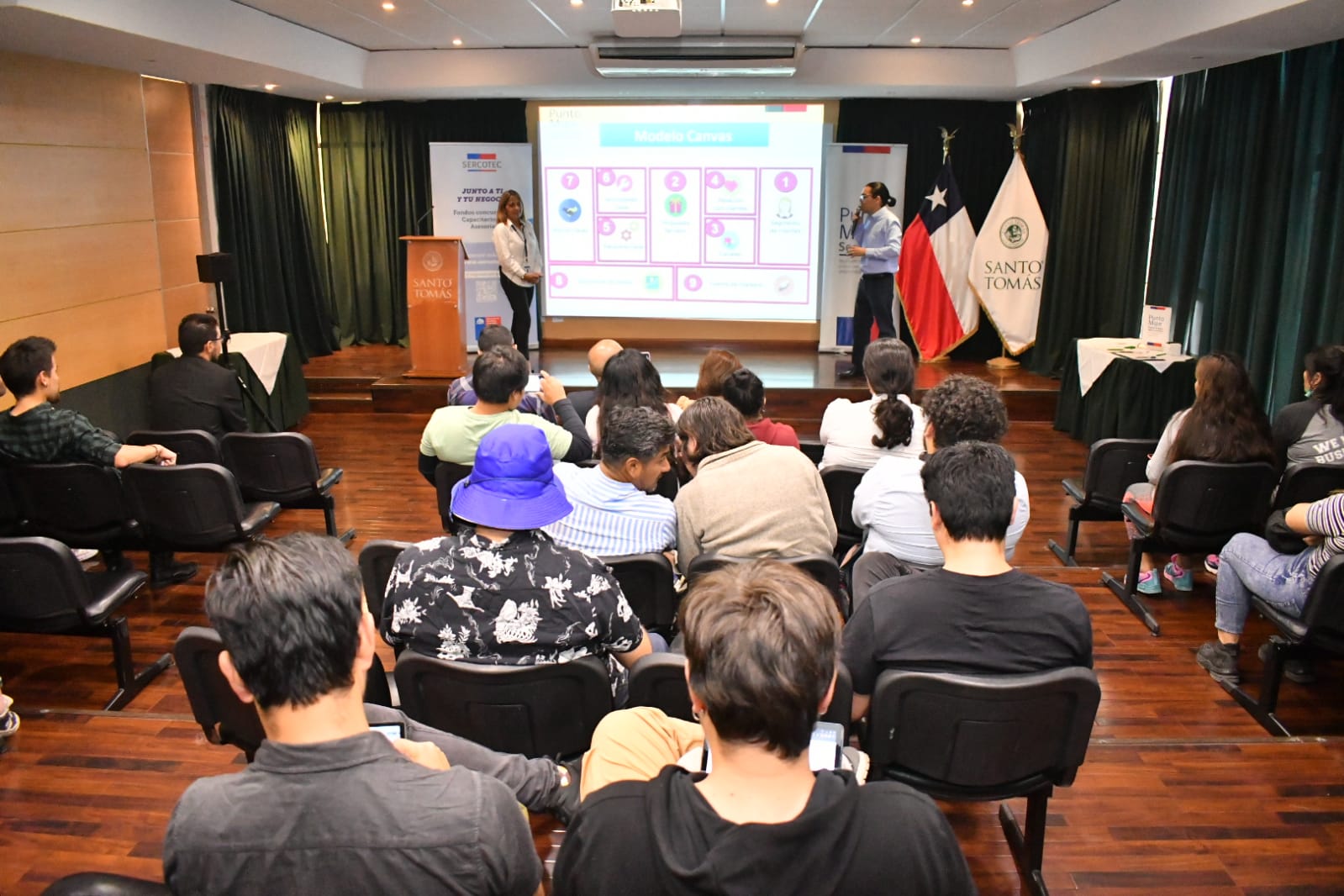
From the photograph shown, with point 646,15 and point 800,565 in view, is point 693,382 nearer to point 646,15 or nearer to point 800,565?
point 646,15

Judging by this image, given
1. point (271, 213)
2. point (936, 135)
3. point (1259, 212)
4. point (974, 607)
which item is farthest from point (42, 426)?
point (936, 135)

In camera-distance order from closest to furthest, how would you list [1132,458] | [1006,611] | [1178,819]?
[1006,611]
[1178,819]
[1132,458]

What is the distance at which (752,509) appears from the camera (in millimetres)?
2898

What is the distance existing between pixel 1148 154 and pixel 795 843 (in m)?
7.90

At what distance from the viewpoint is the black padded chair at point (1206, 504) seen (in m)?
3.93

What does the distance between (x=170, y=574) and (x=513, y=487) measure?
10.9 feet

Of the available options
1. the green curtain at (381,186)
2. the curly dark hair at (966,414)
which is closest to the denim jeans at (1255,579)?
the curly dark hair at (966,414)

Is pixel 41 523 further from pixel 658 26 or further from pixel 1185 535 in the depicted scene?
pixel 1185 535

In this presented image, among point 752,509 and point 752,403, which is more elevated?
point 752,403

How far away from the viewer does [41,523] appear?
410 centimetres

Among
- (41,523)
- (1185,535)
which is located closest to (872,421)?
(1185,535)

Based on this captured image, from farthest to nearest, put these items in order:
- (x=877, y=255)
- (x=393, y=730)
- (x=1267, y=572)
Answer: (x=877, y=255)
(x=1267, y=572)
(x=393, y=730)

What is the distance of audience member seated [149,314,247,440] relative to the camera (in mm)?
4945

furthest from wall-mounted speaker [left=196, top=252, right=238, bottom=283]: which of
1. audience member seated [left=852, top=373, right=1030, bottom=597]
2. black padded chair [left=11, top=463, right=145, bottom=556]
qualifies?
audience member seated [left=852, top=373, right=1030, bottom=597]
